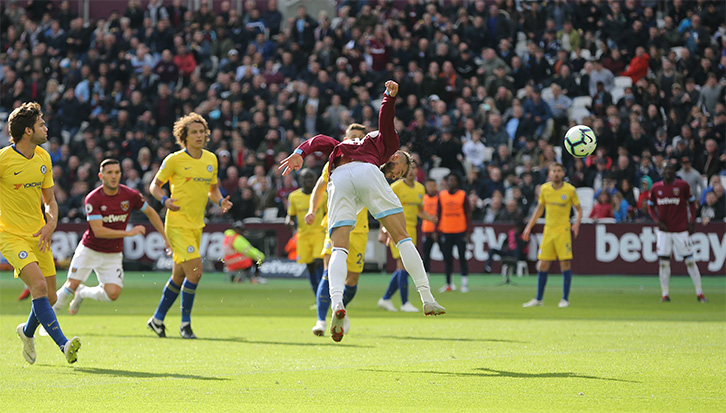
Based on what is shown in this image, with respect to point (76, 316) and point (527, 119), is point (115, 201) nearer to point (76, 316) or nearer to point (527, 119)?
point (76, 316)

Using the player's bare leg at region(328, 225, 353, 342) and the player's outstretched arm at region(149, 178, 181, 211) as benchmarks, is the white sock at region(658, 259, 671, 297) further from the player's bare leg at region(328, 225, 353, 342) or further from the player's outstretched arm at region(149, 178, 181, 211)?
Result: the player's bare leg at region(328, 225, 353, 342)

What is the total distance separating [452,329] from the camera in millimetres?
12391

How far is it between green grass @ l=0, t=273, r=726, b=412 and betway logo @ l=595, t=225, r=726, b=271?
495 centimetres

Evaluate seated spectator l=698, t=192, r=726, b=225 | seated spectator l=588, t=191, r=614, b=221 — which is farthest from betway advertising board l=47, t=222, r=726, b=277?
seated spectator l=698, t=192, r=726, b=225

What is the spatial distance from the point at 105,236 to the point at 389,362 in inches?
181

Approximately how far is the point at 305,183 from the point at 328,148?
23.3 ft

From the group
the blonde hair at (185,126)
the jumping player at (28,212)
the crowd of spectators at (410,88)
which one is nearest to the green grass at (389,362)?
the jumping player at (28,212)

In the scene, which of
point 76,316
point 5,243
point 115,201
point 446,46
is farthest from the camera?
point 446,46

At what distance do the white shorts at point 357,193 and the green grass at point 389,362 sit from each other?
4.48ft

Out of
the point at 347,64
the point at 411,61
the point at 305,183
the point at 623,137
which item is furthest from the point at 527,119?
the point at 305,183

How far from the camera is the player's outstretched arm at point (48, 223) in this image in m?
8.64

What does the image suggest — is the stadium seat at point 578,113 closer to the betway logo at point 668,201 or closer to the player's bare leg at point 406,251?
the betway logo at point 668,201

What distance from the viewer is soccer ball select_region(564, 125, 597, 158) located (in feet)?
39.6

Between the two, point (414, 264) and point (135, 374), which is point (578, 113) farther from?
point (135, 374)
